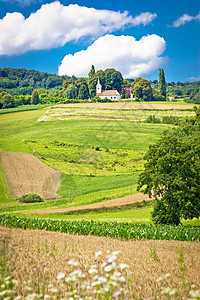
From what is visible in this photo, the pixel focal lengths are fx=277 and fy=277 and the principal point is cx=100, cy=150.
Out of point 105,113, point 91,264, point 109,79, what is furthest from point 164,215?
point 109,79

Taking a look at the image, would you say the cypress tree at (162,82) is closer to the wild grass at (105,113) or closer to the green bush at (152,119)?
the wild grass at (105,113)

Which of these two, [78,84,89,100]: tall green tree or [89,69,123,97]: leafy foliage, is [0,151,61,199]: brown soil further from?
[89,69,123,97]: leafy foliage

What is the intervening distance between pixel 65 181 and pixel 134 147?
27.5m

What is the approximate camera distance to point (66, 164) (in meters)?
56.1

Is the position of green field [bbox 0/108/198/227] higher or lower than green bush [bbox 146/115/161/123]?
lower

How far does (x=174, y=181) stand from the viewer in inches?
981

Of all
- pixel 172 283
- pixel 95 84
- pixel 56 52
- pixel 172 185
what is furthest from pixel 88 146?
pixel 95 84

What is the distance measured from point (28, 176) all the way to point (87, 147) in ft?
72.1

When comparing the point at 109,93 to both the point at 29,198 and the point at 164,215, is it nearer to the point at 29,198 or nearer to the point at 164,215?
the point at 29,198

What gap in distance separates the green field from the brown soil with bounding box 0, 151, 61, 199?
1392mm

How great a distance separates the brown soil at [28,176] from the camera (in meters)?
43.6

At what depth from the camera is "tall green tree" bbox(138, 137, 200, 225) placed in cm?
2477

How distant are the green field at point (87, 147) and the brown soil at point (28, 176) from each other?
1.39 metres

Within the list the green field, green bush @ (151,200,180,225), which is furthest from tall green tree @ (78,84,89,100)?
green bush @ (151,200,180,225)
